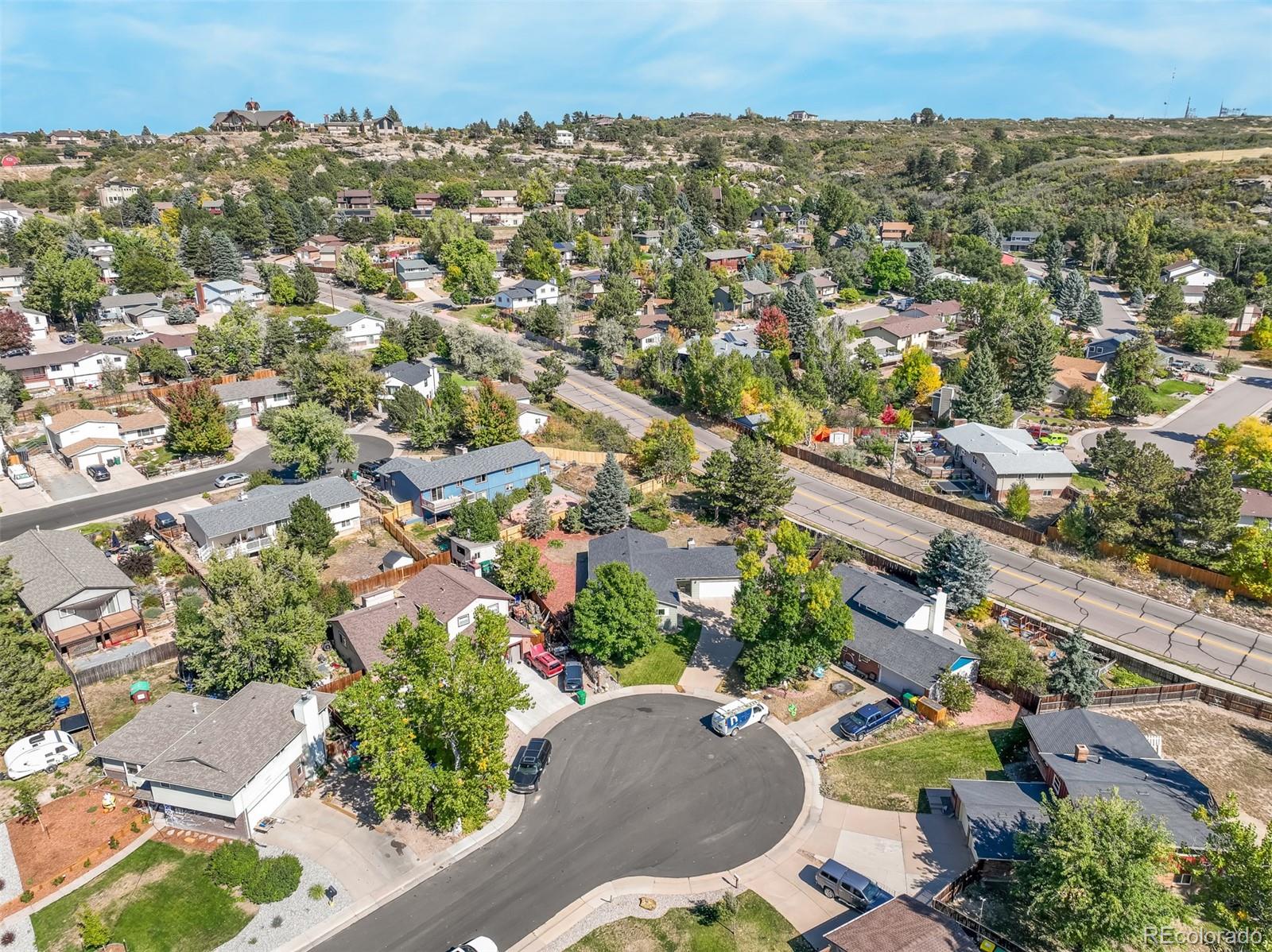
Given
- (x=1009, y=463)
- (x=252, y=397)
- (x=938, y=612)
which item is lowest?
(x=938, y=612)

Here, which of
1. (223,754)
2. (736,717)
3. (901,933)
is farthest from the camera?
(736,717)

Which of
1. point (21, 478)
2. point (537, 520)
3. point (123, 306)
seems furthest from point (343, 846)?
point (123, 306)

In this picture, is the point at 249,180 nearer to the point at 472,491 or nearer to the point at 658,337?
the point at 658,337

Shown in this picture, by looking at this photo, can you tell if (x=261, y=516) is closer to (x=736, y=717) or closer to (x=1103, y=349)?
(x=736, y=717)

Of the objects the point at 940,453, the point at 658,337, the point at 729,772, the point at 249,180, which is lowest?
the point at 729,772

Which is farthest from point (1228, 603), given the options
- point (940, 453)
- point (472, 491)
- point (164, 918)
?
point (164, 918)

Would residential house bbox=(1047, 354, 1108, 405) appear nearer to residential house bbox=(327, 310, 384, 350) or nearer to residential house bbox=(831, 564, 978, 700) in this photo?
residential house bbox=(831, 564, 978, 700)

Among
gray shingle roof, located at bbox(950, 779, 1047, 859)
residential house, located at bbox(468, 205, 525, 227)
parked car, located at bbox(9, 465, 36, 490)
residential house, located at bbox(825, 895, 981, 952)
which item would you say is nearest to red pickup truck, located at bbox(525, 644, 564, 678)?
residential house, located at bbox(825, 895, 981, 952)

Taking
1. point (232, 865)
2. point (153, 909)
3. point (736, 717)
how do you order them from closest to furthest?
point (153, 909), point (232, 865), point (736, 717)
